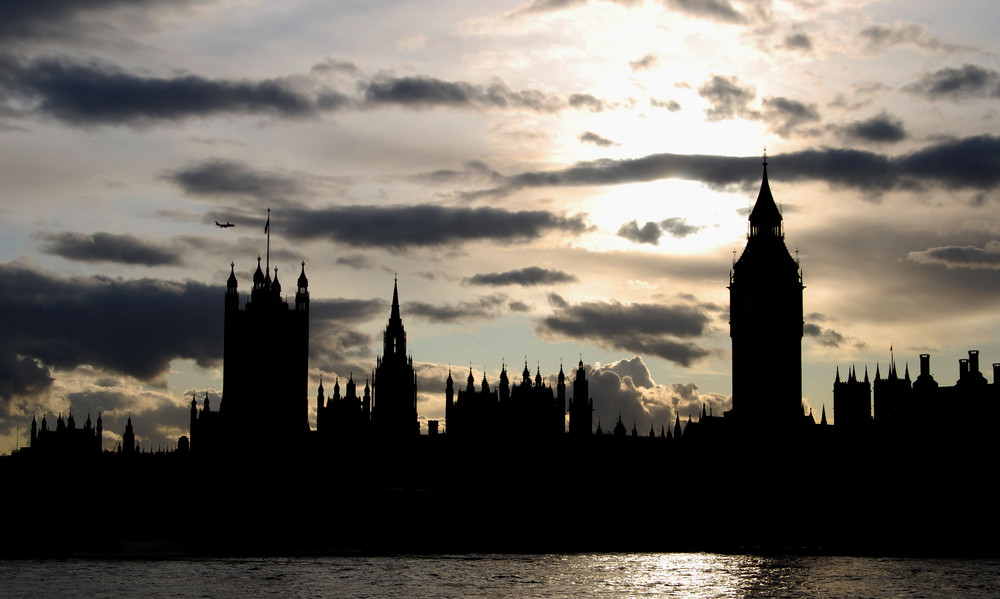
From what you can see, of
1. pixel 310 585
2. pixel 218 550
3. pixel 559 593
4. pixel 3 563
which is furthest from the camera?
pixel 218 550

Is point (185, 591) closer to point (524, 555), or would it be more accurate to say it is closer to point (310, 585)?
point (310, 585)

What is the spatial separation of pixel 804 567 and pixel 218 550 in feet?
254

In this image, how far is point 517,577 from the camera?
14200 centimetres

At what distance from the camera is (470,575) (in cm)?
14625

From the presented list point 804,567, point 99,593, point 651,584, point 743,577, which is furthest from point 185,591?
point 804,567

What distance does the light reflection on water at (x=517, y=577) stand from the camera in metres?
130

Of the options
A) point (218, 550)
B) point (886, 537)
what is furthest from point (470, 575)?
point (886, 537)

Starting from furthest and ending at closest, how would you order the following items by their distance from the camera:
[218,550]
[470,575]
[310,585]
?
1. [218,550]
2. [470,575]
3. [310,585]

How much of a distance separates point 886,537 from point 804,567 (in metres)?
47.2

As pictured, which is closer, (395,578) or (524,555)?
(395,578)

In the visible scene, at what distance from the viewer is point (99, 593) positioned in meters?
133

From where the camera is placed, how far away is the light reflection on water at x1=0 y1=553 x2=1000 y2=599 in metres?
130

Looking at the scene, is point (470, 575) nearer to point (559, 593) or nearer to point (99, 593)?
point (559, 593)

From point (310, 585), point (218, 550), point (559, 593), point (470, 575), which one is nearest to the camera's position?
point (559, 593)
